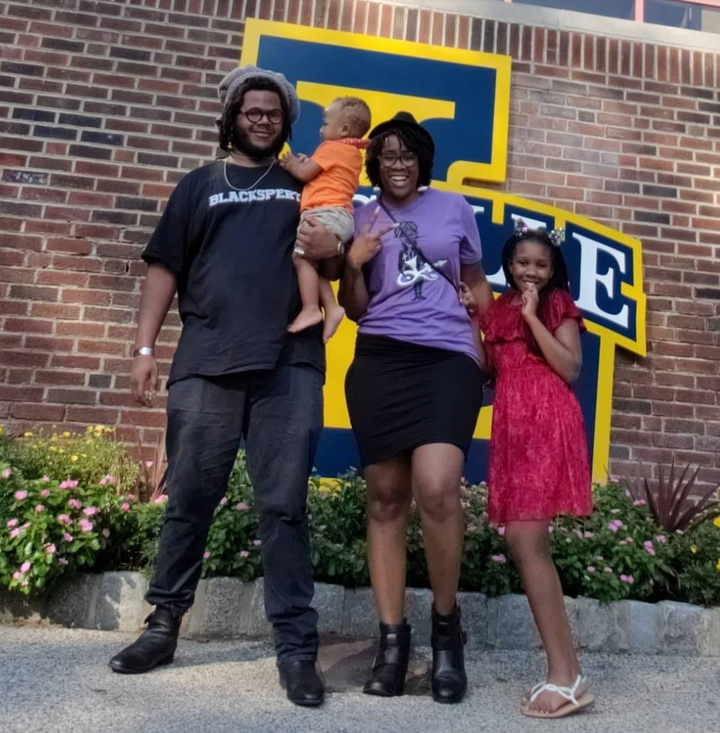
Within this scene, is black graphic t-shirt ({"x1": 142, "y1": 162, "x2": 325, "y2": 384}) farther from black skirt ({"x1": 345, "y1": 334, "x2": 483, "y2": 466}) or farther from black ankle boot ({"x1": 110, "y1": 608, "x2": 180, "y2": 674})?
black ankle boot ({"x1": 110, "y1": 608, "x2": 180, "y2": 674})

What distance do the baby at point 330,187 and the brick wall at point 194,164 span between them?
78.6 inches

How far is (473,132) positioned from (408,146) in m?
2.33

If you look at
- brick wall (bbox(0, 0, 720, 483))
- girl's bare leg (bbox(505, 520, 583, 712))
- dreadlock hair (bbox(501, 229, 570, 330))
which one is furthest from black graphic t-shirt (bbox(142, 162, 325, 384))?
brick wall (bbox(0, 0, 720, 483))

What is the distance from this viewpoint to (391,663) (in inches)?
92.4

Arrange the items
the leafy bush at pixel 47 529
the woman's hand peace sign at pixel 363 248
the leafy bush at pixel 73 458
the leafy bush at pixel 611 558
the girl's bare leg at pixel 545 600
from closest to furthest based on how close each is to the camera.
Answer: the girl's bare leg at pixel 545 600
the woman's hand peace sign at pixel 363 248
the leafy bush at pixel 47 529
the leafy bush at pixel 611 558
the leafy bush at pixel 73 458

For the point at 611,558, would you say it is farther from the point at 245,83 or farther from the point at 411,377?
the point at 245,83

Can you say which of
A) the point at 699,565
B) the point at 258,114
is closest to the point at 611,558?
the point at 699,565

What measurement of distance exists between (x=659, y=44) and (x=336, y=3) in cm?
216

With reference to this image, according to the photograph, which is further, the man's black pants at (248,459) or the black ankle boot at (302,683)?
the man's black pants at (248,459)

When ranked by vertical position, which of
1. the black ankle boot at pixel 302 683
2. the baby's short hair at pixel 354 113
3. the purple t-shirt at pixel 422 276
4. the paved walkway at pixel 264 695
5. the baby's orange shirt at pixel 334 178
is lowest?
the paved walkway at pixel 264 695

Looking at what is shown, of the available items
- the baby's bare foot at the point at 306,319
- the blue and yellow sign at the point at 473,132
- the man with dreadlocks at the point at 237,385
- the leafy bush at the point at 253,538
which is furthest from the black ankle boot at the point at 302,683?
the blue and yellow sign at the point at 473,132

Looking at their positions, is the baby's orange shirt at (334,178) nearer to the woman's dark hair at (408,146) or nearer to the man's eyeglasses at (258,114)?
the woman's dark hair at (408,146)

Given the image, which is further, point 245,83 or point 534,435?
point 245,83

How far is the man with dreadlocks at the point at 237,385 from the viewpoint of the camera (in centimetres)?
233
